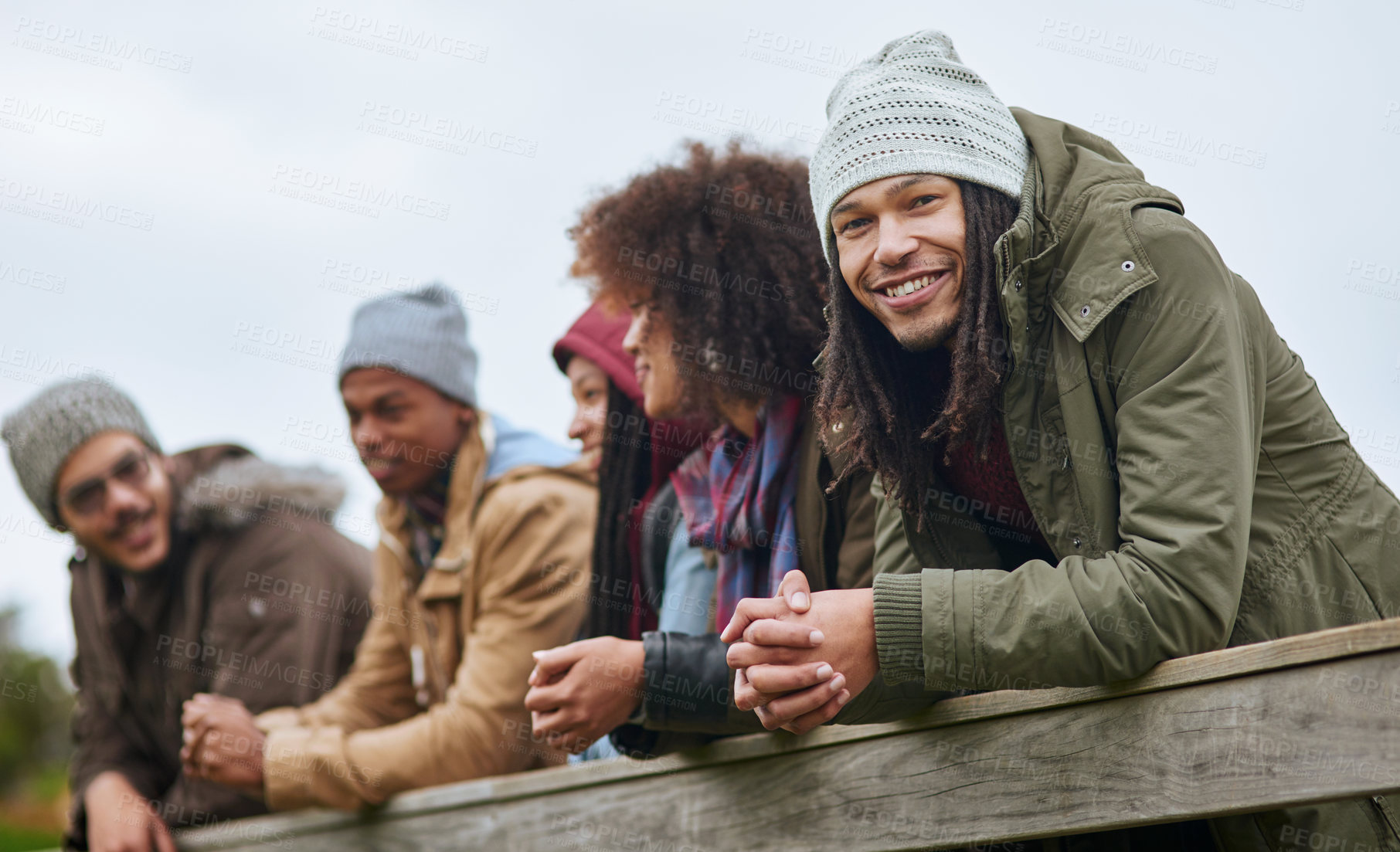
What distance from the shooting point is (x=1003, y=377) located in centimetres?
235

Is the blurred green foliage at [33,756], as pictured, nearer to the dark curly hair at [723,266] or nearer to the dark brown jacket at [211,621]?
the dark brown jacket at [211,621]

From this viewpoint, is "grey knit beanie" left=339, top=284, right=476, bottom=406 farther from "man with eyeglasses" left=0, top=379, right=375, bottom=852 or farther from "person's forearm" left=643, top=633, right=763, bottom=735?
"person's forearm" left=643, top=633, right=763, bottom=735

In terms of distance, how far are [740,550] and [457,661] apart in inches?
67.8

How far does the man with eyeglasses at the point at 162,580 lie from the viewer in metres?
4.91

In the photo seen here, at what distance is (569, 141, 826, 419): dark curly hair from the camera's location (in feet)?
10.9

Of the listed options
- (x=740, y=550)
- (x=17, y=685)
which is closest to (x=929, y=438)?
(x=740, y=550)

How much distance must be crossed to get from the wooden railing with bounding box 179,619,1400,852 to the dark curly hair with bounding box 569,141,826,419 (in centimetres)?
104

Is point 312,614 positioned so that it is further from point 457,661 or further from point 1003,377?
point 1003,377

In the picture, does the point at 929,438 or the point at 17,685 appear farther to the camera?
the point at 17,685

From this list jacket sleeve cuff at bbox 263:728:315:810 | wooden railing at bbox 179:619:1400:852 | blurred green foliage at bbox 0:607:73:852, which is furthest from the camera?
blurred green foliage at bbox 0:607:73:852

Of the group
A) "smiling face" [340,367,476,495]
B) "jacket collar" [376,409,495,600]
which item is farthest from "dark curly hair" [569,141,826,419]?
"smiling face" [340,367,476,495]

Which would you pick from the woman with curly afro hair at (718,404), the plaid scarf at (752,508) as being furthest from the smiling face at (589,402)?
the plaid scarf at (752,508)

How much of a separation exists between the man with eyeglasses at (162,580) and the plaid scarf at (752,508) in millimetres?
2265

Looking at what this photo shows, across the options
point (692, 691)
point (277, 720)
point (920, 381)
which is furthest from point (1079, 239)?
point (277, 720)
